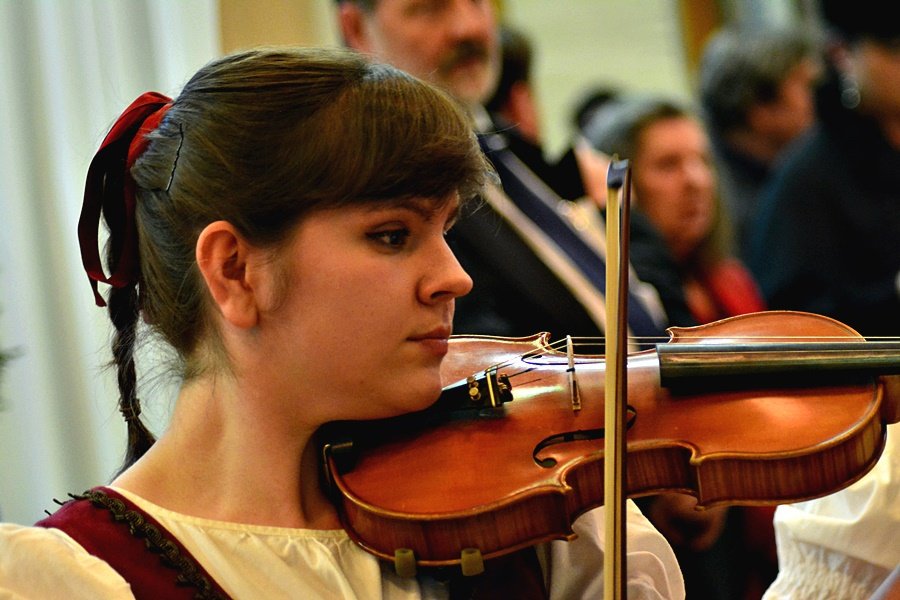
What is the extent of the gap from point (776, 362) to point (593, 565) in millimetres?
242

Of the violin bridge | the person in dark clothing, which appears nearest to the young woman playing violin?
the violin bridge

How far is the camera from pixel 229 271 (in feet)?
3.34

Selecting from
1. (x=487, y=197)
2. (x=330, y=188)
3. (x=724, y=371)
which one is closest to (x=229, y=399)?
(x=330, y=188)

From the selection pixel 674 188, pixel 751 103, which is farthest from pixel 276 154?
pixel 751 103

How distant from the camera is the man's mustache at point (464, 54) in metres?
1.76

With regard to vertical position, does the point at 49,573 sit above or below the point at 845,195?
above

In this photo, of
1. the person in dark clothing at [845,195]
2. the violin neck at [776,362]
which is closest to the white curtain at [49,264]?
the violin neck at [776,362]

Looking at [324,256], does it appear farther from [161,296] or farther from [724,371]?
[724,371]

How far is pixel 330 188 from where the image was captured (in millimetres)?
985

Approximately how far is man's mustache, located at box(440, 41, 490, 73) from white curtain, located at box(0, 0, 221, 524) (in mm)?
501

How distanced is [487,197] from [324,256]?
0.65 m

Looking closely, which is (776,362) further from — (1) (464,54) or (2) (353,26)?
(2) (353,26)

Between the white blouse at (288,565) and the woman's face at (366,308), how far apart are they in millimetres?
117

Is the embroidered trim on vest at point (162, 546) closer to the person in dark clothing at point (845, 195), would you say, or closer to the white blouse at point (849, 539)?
the white blouse at point (849, 539)
